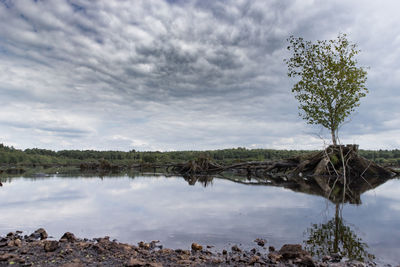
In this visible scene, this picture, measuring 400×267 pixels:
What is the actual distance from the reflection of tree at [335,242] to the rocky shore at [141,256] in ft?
0.66

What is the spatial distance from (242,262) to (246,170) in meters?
21.4

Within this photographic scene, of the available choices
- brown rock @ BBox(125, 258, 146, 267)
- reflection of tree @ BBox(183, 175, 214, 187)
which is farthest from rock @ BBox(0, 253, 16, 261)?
reflection of tree @ BBox(183, 175, 214, 187)

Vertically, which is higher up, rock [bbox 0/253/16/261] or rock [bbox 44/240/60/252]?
rock [bbox 44/240/60/252]

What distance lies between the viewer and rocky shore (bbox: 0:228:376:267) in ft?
9.71

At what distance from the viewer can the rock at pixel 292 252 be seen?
3.06 m

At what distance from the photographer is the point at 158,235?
412 centimetres

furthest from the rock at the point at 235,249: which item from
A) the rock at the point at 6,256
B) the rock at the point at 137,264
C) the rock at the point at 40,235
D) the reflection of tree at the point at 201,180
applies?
the reflection of tree at the point at 201,180

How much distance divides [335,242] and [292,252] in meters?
0.93

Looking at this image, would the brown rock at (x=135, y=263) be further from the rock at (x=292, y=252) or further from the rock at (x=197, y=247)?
the rock at (x=292, y=252)

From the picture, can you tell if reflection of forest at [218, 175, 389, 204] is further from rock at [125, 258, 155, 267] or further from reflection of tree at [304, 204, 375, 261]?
rock at [125, 258, 155, 267]

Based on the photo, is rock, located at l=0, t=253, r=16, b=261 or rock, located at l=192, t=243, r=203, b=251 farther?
rock, located at l=192, t=243, r=203, b=251

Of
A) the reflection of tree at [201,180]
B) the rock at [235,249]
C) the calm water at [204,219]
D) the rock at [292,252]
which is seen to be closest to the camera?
the rock at [292,252]

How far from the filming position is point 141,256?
10.4 ft

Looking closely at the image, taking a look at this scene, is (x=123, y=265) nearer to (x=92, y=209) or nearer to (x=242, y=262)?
(x=242, y=262)
